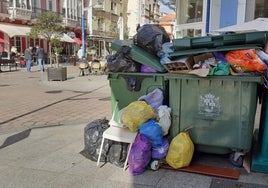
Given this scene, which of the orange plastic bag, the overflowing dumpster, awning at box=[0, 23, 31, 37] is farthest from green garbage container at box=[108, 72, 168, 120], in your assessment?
awning at box=[0, 23, 31, 37]

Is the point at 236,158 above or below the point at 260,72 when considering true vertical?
below

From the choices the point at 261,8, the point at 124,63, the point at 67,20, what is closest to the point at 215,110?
the point at 124,63

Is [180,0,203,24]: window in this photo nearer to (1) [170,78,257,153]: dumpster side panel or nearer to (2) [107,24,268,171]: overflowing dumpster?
(2) [107,24,268,171]: overflowing dumpster

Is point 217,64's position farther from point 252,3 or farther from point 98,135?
point 252,3

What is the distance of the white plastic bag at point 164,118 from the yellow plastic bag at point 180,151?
0.20 metres

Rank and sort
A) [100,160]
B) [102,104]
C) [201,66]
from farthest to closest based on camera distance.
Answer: [102,104] < [100,160] < [201,66]

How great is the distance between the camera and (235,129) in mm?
4090

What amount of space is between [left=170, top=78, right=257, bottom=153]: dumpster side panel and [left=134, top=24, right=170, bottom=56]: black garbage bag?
0.66m

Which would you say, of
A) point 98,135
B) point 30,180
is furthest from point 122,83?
point 30,180

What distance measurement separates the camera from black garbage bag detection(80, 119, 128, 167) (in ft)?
14.6

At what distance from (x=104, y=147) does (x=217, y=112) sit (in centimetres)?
157

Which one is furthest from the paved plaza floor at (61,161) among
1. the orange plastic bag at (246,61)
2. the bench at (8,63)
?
the bench at (8,63)

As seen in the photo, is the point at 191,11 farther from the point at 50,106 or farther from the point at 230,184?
the point at 230,184

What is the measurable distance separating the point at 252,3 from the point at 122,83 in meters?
6.26
